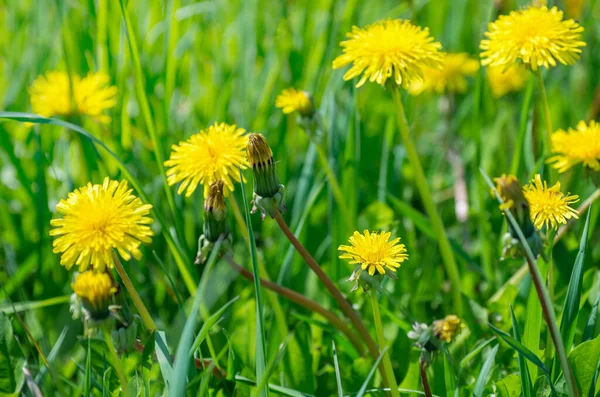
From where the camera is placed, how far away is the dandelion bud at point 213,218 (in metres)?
1.07

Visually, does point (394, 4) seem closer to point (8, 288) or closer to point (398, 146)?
point (398, 146)

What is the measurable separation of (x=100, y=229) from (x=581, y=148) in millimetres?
868

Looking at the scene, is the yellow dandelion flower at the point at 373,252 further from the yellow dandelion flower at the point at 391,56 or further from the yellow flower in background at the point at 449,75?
the yellow flower in background at the point at 449,75

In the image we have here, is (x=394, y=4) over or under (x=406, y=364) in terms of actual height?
over

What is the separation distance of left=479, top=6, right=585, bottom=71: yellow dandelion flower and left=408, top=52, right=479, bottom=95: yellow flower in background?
86 centimetres

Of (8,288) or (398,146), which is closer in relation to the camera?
(8,288)

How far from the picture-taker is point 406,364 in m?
1.37

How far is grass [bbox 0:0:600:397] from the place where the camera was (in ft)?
3.67

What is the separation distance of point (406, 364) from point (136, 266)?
71 centimetres

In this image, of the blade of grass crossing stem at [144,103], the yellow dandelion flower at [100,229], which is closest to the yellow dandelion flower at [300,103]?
the blade of grass crossing stem at [144,103]

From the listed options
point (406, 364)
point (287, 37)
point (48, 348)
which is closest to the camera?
point (406, 364)

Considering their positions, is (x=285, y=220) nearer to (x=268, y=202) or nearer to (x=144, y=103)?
(x=144, y=103)

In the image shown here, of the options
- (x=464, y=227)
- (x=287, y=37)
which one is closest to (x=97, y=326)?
(x=464, y=227)

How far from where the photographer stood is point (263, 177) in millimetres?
1057
